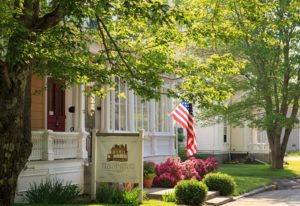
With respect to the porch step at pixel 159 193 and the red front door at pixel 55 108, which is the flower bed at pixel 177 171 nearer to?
the porch step at pixel 159 193

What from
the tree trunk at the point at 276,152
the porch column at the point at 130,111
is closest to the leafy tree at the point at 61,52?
the porch column at the point at 130,111

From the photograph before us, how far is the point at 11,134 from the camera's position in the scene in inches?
354

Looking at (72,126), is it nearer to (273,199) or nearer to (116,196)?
(116,196)

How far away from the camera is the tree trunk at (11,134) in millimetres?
8906

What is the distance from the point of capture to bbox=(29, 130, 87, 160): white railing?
14055 mm

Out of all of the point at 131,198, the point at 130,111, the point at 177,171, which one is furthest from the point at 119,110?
the point at 131,198

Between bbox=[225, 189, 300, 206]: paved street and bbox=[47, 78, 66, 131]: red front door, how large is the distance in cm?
600

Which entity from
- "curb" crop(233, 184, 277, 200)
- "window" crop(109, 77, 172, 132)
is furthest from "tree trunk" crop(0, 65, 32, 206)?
"curb" crop(233, 184, 277, 200)

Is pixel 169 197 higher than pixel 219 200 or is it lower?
higher

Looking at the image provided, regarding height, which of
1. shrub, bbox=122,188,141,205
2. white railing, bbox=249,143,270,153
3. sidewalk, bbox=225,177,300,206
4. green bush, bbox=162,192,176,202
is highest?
white railing, bbox=249,143,270,153

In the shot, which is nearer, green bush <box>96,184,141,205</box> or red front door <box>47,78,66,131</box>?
green bush <box>96,184,141,205</box>

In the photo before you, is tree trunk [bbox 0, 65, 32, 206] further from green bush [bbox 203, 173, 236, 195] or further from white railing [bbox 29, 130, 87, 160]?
green bush [bbox 203, 173, 236, 195]

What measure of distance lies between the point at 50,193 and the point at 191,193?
13.5ft

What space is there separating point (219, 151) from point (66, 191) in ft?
92.4
